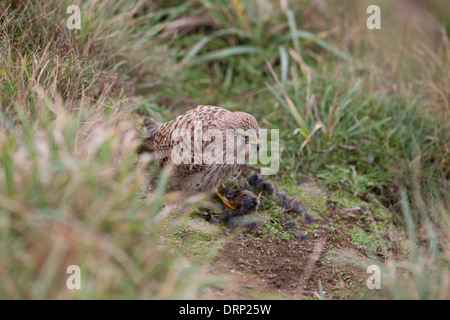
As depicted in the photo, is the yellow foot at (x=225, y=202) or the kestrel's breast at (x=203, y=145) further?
the yellow foot at (x=225, y=202)

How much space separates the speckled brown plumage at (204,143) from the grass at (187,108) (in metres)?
0.31

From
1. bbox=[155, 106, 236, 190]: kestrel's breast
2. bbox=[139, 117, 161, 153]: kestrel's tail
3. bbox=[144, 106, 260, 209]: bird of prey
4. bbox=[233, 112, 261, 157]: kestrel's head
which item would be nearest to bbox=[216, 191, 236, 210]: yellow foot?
bbox=[144, 106, 260, 209]: bird of prey

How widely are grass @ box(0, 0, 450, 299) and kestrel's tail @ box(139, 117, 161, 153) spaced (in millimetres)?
158

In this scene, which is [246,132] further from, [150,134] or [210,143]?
[150,134]

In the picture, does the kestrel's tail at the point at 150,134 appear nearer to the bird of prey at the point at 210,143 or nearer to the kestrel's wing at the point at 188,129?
the kestrel's wing at the point at 188,129

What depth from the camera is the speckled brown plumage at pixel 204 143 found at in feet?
12.9

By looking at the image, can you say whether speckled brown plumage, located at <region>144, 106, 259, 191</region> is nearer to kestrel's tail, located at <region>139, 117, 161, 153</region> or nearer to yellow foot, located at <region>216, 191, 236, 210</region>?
yellow foot, located at <region>216, 191, 236, 210</region>

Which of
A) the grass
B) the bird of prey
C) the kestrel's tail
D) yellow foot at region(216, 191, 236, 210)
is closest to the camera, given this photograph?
the grass

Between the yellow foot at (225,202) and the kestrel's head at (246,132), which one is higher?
the kestrel's head at (246,132)

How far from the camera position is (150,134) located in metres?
4.63

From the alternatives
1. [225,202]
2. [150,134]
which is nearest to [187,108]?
[150,134]

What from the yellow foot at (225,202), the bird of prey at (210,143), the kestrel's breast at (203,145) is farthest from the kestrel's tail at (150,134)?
the yellow foot at (225,202)

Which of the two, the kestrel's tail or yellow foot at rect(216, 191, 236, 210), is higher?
the kestrel's tail

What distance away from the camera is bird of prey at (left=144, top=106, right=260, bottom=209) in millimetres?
3900
